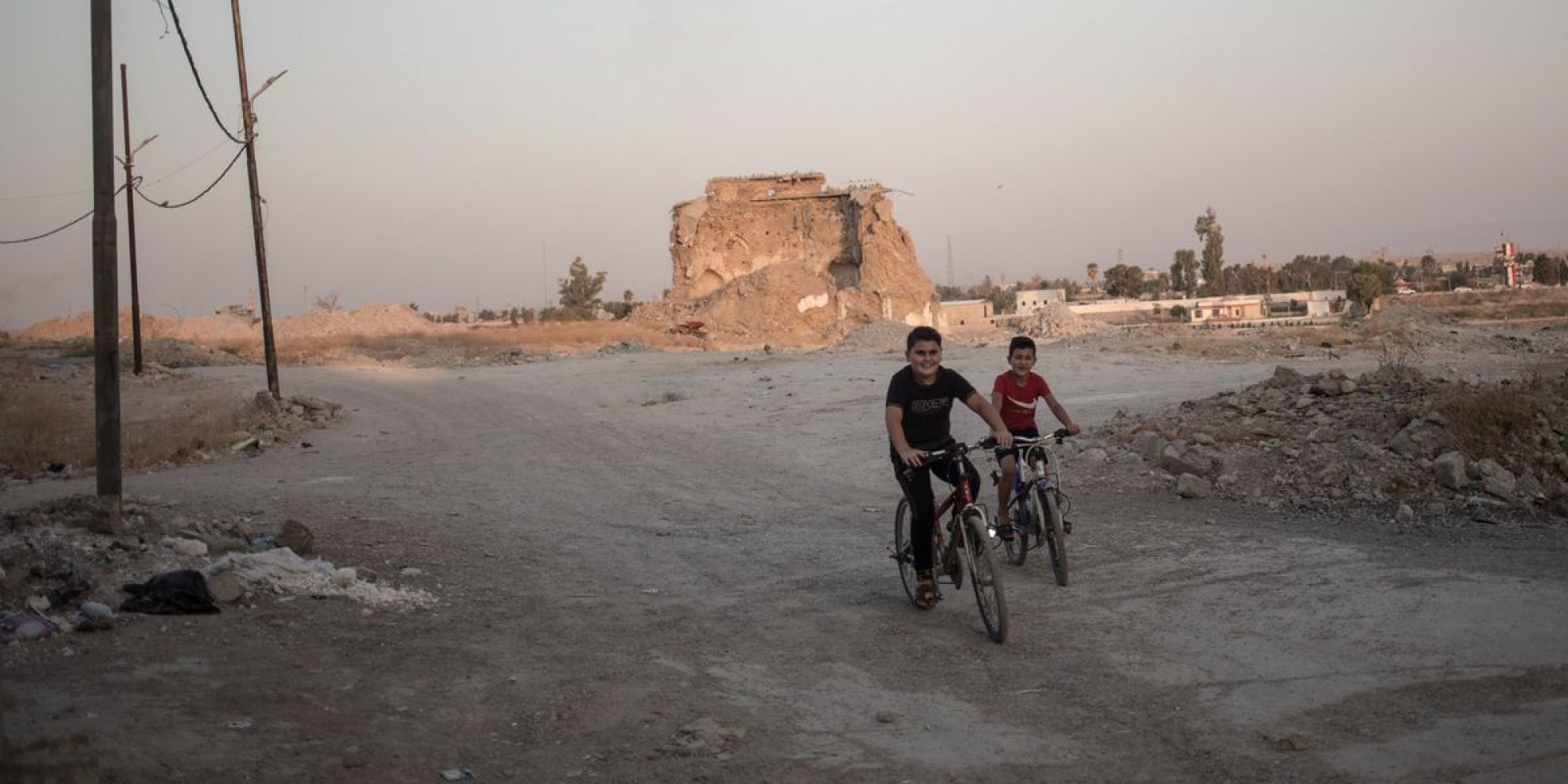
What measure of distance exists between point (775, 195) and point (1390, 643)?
156ft

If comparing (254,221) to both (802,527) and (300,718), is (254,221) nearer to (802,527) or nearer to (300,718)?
(802,527)

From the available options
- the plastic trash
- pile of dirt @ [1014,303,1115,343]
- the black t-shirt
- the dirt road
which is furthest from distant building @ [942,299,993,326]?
the plastic trash

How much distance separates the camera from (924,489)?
7.52 m

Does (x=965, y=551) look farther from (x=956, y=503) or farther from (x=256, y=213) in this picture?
(x=256, y=213)

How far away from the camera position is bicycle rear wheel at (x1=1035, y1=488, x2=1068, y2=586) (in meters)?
8.37

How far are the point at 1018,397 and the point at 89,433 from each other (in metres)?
16.4

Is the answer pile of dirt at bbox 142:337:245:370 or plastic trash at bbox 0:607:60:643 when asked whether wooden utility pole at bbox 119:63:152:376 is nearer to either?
pile of dirt at bbox 142:337:245:370

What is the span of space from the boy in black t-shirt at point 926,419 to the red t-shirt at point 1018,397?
143cm

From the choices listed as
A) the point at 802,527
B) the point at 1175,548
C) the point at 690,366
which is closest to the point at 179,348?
the point at 690,366

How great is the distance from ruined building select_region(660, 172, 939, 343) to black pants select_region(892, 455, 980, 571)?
43.3m

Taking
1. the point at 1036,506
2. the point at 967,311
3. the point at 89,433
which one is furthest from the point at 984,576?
the point at 967,311

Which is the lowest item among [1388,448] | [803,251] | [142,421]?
[1388,448]

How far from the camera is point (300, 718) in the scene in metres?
5.51

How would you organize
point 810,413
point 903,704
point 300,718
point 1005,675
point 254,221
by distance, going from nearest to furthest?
point 300,718, point 903,704, point 1005,675, point 810,413, point 254,221
